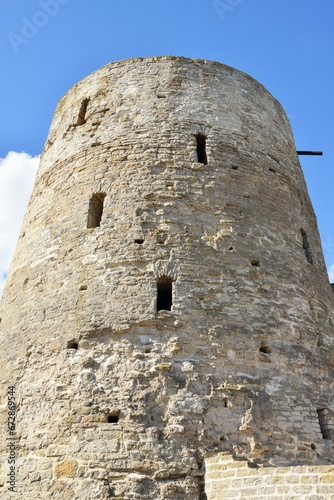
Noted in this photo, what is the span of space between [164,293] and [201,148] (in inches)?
125

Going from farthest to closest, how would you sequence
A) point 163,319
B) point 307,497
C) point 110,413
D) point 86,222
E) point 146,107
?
point 146,107
point 86,222
point 163,319
point 110,413
point 307,497

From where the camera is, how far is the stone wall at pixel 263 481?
5402mm

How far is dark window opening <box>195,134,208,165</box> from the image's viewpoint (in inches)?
372

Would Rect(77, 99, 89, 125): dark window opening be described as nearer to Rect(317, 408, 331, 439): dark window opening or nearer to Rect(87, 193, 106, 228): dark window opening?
Rect(87, 193, 106, 228): dark window opening

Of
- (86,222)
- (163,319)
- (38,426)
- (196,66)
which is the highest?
(196,66)

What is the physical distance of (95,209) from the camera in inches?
354

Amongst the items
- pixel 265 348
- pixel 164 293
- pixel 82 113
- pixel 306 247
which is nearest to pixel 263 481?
pixel 265 348

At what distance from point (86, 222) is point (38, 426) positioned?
132 inches

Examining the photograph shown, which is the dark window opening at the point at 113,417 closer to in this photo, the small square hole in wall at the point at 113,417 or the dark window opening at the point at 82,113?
the small square hole in wall at the point at 113,417

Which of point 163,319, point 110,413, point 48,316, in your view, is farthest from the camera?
point 48,316

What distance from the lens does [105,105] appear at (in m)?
10.3

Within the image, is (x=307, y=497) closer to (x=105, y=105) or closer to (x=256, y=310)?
(x=256, y=310)

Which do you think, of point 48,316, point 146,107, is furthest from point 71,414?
point 146,107

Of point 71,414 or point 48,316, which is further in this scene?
point 48,316
